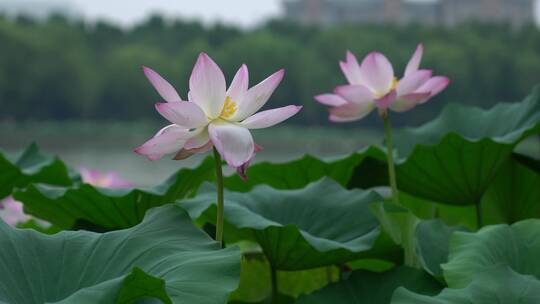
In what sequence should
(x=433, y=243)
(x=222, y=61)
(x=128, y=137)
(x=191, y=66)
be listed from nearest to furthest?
1. (x=433, y=243)
2. (x=128, y=137)
3. (x=191, y=66)
4. (x=222, y=61)

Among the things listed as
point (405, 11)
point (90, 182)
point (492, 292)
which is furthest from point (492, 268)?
point (405, 11)

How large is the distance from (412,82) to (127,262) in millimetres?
405

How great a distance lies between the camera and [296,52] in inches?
1403

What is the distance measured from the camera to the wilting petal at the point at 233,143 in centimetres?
65

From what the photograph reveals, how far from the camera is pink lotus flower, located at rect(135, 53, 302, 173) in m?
0.66

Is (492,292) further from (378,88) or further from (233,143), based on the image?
(378,88)

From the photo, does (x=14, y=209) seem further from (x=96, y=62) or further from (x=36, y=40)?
(x=96, y=62)

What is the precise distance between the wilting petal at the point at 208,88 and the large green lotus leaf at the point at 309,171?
1.29ft

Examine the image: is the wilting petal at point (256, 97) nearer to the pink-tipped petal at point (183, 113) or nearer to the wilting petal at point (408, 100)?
the pink-tipped petal at point (183, 113)

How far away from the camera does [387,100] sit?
3.08 ft

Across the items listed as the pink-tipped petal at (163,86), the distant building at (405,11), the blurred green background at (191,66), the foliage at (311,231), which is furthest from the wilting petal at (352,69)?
the distant building at (405,11)

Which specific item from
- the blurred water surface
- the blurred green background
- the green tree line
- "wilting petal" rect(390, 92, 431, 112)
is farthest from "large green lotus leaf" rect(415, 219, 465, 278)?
the green tree line

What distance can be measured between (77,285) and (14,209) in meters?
0.86

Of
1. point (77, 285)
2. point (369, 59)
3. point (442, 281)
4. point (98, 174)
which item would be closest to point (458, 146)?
point (369, 59)
